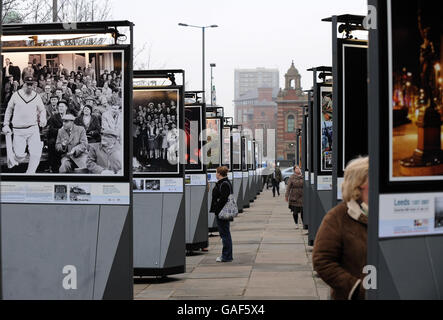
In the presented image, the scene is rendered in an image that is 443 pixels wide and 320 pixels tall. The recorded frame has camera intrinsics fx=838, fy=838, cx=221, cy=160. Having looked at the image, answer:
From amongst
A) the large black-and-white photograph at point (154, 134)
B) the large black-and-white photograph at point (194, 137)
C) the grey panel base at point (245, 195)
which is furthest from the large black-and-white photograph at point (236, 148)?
the large black-and-white photograph at point (154, 134)

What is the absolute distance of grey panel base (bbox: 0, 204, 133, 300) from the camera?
27.8 feet

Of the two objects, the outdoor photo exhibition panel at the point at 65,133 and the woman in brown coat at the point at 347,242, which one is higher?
the outdoor photo exhibition panel at the point at 65,133

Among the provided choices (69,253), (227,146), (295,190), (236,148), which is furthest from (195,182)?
(236,148)

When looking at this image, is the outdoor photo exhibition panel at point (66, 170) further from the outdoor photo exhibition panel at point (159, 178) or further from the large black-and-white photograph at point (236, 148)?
the large black-and-white photograph at point (236, 148)

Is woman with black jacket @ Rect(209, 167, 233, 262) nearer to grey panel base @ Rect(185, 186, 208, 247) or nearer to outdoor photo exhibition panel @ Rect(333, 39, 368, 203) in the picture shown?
grey panel base @ Rect(185, 186, 208, 247)

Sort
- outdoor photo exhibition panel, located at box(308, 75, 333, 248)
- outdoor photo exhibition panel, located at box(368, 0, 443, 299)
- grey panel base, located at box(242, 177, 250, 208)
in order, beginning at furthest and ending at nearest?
grey panel base, located at box(242, 177, 250, 208)
outdoor photo exhibition panel, located at box(308, 75, 333, 248)
outdoor photo exhibition panel, located at box(368, 0, 443, 299)

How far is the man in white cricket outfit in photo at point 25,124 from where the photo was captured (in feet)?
29.4

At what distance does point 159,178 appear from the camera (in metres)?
14.3

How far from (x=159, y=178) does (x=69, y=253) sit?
5.82 meters

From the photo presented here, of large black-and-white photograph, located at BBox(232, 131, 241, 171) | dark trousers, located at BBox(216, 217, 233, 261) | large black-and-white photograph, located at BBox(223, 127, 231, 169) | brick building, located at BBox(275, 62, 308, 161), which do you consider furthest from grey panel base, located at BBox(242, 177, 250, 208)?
brick building, located at BBox(275, 62, 308, 161)

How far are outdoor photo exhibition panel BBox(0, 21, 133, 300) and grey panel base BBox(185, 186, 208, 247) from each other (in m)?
9.93

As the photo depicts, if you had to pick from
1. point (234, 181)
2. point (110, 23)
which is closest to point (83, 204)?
point (110, 23)
